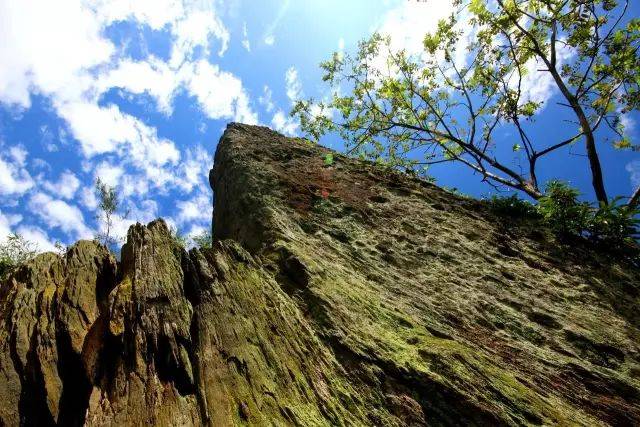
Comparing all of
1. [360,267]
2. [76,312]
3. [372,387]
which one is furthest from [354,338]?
[76,312]

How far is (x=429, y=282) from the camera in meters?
8.49

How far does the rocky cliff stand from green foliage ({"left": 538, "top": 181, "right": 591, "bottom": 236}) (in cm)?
81

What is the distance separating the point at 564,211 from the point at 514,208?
1.25 metres

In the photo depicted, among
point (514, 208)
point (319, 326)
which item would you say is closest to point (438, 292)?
point (319, 326)

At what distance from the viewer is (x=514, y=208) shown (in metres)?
12.1

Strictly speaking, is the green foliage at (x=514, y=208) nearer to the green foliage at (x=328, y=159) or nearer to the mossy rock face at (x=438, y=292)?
the mossy rock face at (x=438, y=292)

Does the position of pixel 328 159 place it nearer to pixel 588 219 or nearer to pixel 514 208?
pixel 514 208

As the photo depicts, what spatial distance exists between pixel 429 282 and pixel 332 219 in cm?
260

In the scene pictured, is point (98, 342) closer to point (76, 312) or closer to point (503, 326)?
point (76, 312)

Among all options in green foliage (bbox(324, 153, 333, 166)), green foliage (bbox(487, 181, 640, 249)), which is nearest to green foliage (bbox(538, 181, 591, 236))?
green foliage (bbox(487, 181, 640, 249))

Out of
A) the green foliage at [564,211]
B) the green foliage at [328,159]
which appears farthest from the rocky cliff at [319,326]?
the green foliage at [328,159]

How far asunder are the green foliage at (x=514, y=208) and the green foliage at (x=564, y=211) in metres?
0.25

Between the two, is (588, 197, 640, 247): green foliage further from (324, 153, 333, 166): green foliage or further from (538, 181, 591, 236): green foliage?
(324, 153, 333, 166): green foliage

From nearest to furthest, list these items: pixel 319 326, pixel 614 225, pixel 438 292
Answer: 1. pixel 319 326
2. pixel 438 292
3. pixel 614 225
